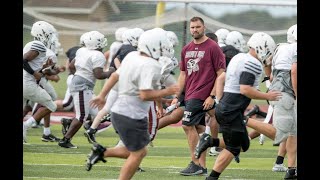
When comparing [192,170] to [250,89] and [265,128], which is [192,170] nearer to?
[265,128]

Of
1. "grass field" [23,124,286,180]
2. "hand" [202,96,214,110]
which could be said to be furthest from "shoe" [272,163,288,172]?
"hand" [202,96,214,110]

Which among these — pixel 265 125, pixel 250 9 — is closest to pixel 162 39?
pixel 265 125

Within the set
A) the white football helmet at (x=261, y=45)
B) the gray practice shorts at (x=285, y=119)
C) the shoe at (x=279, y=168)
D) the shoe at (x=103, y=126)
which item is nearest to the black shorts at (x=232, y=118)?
the white football helmet at (x=261, y=45)

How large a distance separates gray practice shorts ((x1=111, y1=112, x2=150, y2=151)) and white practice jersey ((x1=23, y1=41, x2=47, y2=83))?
15.5ft

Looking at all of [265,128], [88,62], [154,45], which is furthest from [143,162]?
[154,45]

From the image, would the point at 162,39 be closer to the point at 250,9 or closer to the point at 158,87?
the point at 158,87

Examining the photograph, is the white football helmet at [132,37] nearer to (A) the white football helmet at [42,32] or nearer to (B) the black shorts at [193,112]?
(A) the white football helmet at [42,32]

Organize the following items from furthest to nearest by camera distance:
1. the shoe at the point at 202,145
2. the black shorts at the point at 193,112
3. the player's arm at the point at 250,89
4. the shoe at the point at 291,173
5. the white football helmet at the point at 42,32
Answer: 1. the white football helmet at the point at 42,32
2. the black shorts at the point at 193,112
3. the shoe at the point at 291,173
4. the shoe at the point at 202,145
5. the player's arm at the point at 250,89

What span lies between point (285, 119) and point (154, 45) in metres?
2.63

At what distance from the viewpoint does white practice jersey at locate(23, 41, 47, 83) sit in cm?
1406

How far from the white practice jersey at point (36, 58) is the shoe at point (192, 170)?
3453 mm

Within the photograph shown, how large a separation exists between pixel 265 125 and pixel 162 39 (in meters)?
2.77

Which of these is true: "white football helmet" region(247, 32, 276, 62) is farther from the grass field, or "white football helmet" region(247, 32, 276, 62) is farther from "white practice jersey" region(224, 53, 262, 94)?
the grass field

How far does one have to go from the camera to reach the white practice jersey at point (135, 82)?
9406 mm
